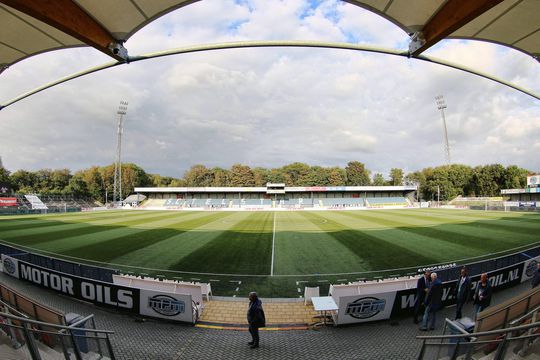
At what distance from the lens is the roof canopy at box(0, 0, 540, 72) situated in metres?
4.12

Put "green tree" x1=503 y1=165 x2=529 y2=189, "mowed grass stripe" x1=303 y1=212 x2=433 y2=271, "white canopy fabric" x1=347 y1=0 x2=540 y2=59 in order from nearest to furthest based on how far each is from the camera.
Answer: "white canopy fabric" x1=347 y1=0 x2=540 y2=59
"mowed grass stripe" x1=303 y1=212 x2=433 y2=271
"green tree" x1=503 y1=165 x2=529 y2=189

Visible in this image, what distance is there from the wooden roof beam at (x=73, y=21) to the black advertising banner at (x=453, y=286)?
1016 centimetres

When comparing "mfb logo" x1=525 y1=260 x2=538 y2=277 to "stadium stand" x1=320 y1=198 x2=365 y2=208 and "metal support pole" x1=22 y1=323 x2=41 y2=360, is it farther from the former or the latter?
"stadium stand" x1=320 y1=198 x2=365 y2=208

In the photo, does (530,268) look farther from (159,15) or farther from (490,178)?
(490,178)

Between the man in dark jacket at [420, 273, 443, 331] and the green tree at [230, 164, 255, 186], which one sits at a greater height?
the green tree at [230, 164, 255, 186]

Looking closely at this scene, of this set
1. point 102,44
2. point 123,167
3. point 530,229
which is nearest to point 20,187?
point 123,167

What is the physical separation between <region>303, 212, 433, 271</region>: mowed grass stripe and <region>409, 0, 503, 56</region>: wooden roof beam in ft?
42.0

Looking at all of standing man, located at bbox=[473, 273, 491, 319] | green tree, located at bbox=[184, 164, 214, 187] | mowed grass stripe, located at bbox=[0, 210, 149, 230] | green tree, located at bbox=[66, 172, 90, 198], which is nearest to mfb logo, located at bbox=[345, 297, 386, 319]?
standing man, located at bbox=[473, 273, 491, 319]

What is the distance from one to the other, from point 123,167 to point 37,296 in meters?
114

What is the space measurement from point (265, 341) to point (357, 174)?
12041cm

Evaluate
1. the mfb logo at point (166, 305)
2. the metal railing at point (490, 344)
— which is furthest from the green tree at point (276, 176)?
the metal railing at point (490, 344)

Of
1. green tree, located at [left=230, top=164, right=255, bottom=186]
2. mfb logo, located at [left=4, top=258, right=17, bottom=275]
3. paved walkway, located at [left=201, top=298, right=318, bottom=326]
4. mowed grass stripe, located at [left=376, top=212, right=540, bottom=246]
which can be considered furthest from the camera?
green tree, located at [left=230, top=164, right=255, bottom=186]

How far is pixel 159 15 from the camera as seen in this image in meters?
4.77

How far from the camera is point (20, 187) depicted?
93938mm
